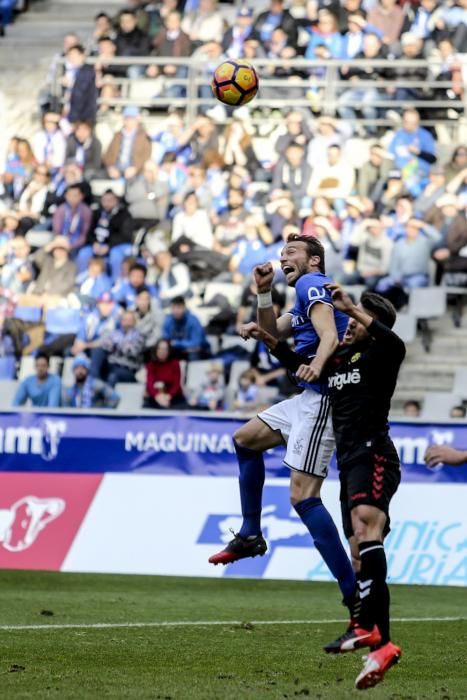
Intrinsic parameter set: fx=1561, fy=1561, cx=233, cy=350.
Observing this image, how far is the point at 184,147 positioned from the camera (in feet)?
77.2

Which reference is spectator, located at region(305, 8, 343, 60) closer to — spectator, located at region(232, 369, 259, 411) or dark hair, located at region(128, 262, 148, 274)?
dark hair, located at region(128, 262, 148, 274)

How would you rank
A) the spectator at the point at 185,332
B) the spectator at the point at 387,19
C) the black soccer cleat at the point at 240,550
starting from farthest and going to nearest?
1. the spectator at the point at 387,19
2. the spectator at the point at 185,332
3. the black soccer cleat at the point at 240,550

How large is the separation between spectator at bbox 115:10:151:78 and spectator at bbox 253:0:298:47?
7.05 ft

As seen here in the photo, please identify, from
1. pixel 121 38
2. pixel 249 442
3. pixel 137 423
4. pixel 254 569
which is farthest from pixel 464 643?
pixel 121 38

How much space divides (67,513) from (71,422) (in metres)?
0.91

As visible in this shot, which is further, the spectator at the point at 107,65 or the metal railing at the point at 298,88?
the spectator at the point at 107,65

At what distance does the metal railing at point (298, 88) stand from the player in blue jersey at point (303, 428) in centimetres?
1326

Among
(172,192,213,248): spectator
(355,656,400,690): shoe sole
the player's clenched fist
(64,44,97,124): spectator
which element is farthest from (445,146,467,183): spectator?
(355,656,400,690): shoe sole

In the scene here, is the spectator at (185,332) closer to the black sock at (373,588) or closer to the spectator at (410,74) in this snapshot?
the spectator at (410,74)

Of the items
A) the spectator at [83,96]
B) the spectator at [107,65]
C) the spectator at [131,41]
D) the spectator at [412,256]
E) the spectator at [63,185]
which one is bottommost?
the spectator at [412,256]

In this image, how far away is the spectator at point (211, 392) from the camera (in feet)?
62.5

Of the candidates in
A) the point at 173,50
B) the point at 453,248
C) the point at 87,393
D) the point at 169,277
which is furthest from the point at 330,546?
the point at 173,50

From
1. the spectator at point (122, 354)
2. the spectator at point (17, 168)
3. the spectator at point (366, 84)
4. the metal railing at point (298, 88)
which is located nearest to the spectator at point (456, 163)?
the metal railing at point (298, 88)

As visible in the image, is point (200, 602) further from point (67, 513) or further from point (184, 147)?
point (184, 147)
